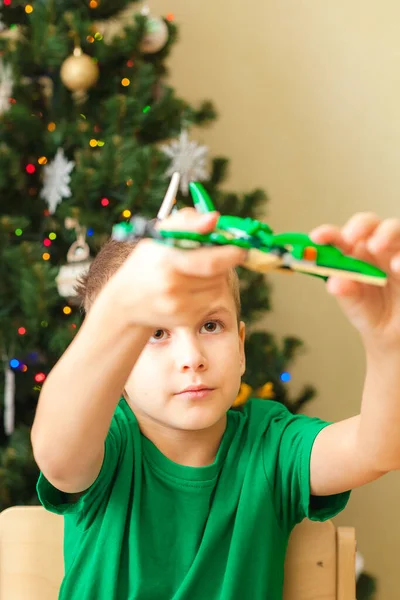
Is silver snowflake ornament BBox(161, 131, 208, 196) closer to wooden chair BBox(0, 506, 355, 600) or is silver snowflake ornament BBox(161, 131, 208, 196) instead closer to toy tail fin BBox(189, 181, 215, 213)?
wooden chair BBox(0, 506, 355, 600)

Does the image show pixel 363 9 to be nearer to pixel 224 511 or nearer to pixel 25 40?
pixel 25 40

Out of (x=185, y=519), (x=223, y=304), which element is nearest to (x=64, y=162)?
(x=223, y=304)

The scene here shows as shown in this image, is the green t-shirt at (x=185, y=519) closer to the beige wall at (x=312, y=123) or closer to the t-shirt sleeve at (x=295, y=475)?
the t-shirt sleeve at (x=295, y=475)

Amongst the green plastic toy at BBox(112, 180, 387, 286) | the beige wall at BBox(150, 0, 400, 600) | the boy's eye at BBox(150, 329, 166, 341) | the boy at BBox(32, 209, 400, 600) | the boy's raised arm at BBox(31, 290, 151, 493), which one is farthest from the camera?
the beige wall at BBox(150, 0, 400, 600)

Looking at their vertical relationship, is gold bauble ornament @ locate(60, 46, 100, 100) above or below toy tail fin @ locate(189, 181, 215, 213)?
below

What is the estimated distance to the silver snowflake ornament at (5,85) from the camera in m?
1.36

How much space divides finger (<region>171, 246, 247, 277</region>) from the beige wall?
153cm

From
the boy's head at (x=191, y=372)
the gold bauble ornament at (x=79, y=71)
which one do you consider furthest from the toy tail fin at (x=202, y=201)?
the gold bauble ornament at (x=79, y=71)

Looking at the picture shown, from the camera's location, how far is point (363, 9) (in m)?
1.91

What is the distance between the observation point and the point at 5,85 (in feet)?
4.47

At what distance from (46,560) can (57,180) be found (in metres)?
0.78

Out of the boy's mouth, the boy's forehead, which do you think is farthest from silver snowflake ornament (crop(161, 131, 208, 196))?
the boy's mouth

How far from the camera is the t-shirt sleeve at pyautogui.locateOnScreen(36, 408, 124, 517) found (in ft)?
2.49

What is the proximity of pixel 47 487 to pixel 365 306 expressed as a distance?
405 millimetres
